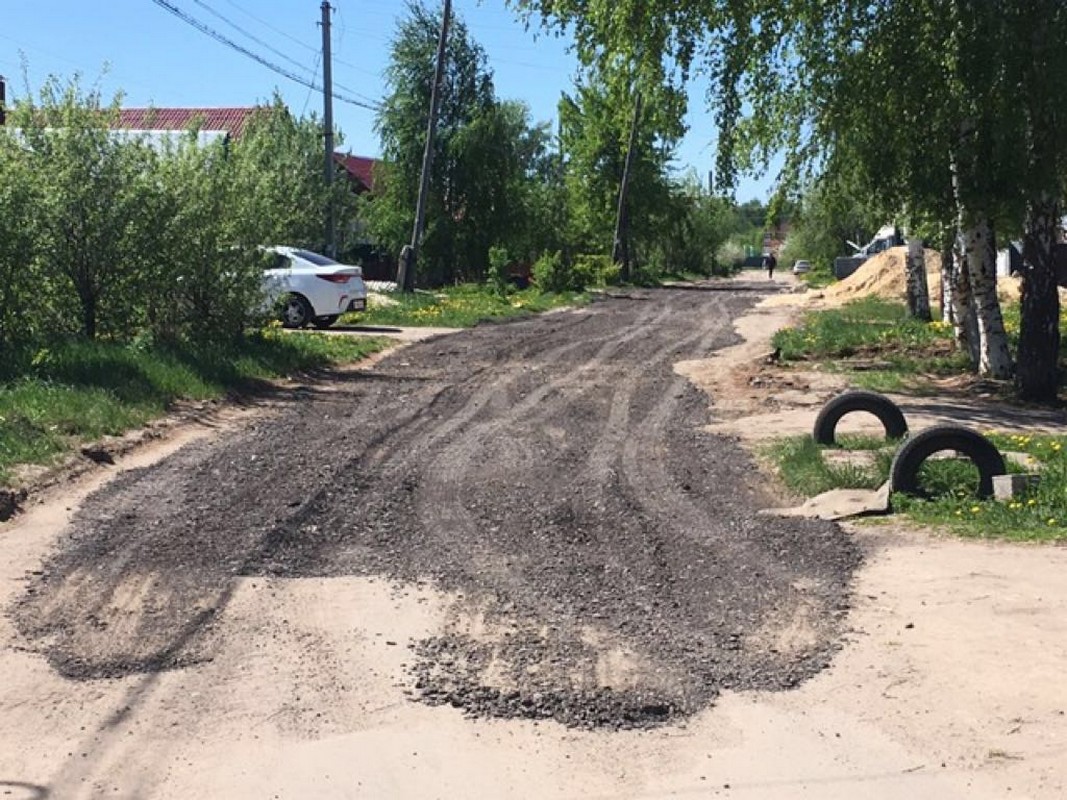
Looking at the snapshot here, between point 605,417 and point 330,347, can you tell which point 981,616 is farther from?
point 330,347

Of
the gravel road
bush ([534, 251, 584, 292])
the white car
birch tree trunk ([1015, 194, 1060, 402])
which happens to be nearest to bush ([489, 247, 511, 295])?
bush ([534, 251, 584, 292])

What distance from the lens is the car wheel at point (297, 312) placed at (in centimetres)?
2334

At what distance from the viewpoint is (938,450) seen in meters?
8.41

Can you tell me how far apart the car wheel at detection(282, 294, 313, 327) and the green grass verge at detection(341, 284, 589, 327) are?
6.07 ft

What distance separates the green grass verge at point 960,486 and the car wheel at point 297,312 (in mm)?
14196

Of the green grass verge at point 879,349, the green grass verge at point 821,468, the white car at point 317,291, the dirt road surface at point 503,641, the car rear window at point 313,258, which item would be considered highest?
the car rear window at point 313,258

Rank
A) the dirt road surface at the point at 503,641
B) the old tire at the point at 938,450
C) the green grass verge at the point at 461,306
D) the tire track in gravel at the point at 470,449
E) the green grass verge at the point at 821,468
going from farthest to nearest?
the green grass verge at the point at 461,306, the green grass verge at the point at 821,468, the old tire at the point at 938,450, the tire track in gravel at the point at 470,449, the dirt road surface at the point at 503,641

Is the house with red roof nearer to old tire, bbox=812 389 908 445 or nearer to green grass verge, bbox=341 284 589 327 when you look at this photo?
green grass verge, bbox=341 284 589 327

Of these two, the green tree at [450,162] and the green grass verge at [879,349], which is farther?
the green tree at [450,162]

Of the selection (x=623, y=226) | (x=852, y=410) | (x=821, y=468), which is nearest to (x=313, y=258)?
(x=852, y=410)

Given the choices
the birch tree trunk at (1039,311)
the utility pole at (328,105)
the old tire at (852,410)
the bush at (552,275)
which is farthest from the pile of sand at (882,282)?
the old tire at (852,410)

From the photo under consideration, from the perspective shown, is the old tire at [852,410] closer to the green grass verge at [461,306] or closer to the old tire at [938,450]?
the old tire at [938,450]

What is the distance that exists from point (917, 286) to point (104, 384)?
19.4m

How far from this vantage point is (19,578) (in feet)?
21.7
